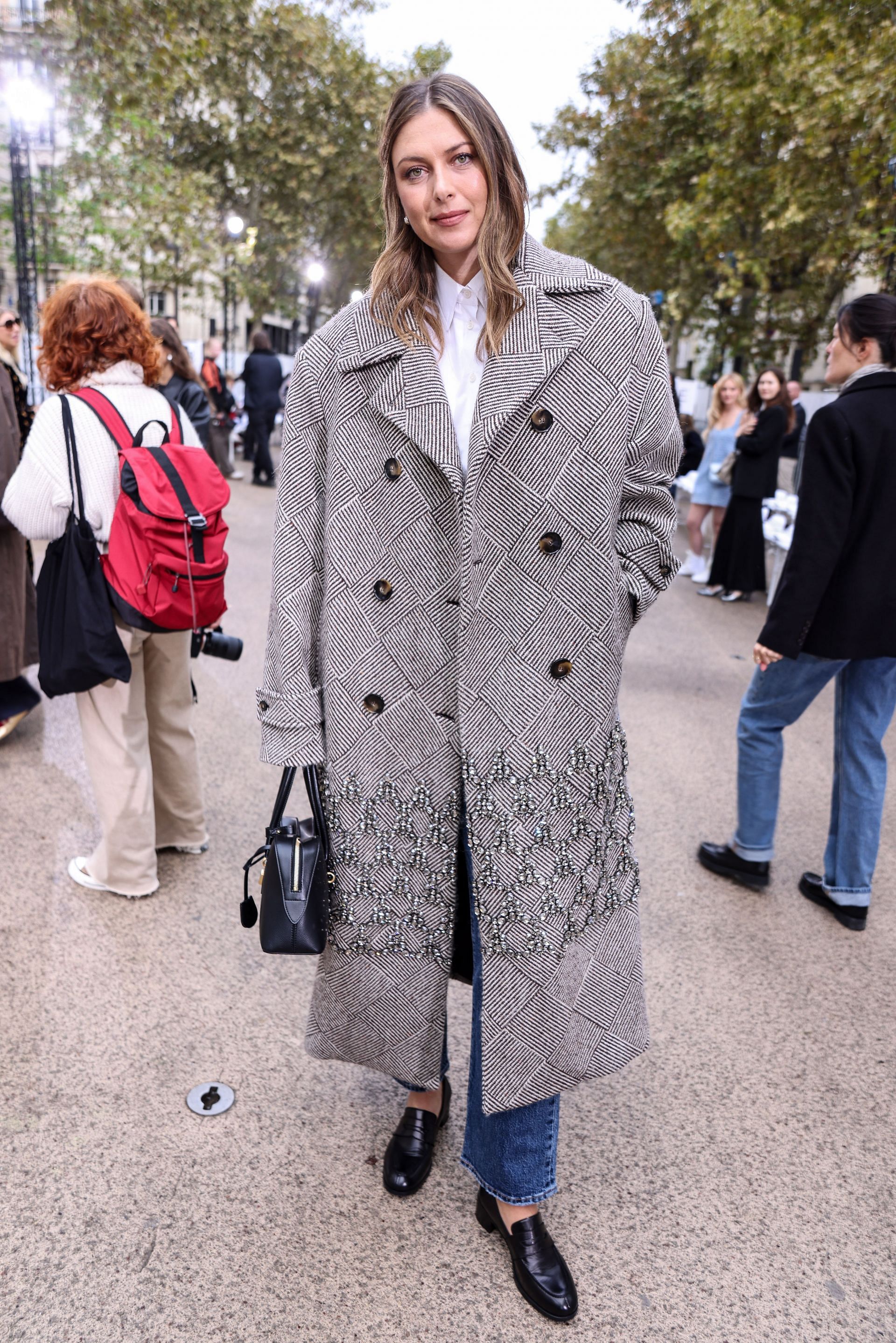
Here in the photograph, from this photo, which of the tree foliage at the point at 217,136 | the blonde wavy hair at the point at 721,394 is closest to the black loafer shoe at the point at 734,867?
the blonde wavy hair at the point at 721,394

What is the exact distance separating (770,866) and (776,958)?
0.64 m

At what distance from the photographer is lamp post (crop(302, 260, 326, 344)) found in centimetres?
2483

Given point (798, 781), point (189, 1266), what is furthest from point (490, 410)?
point (798, 781)

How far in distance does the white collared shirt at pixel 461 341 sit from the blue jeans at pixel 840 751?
6.73 feet

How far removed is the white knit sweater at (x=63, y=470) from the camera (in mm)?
3129

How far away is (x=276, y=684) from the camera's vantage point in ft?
6.75

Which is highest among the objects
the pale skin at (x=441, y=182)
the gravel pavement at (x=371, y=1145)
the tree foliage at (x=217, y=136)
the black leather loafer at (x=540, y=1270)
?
the tree foliage at (x=217, y=136)

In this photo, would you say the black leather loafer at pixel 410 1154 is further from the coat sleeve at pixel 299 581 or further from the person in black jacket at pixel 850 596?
the person in black jacket at pixel 850 596

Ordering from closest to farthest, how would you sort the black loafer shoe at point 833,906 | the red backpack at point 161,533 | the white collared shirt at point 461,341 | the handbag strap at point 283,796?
the white collared shirt at point 461,341 < the handbag strap at point 283,796 < the red backpack at point 161,533 < the black loafer shoe at point 833,906

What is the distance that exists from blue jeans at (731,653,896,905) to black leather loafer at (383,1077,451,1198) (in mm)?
1920

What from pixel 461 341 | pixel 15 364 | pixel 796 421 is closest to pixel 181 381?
pixel 15 364

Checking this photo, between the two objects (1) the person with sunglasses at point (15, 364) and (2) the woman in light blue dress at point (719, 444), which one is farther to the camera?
(2) the woman in light blue dress at point (719, 444)

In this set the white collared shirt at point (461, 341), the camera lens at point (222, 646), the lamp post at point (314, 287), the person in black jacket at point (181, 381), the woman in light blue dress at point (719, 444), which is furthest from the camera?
the lamp post at point (314, 287)

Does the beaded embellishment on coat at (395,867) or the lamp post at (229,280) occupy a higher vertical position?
the lamp post at (229,280)
